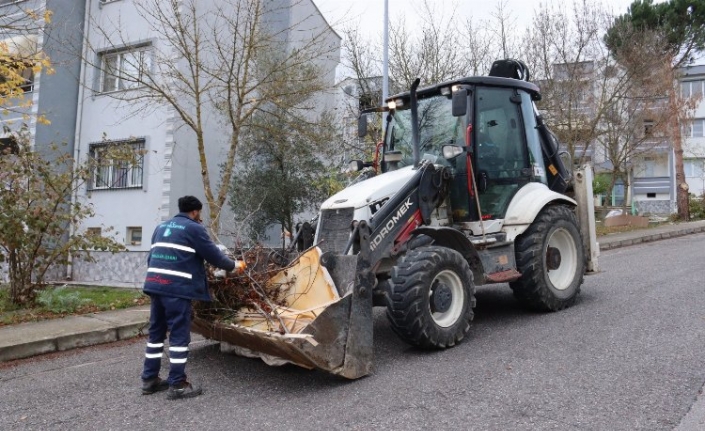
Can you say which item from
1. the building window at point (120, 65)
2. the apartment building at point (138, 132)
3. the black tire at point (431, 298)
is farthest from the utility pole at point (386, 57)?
the black tire at point (431, 298)

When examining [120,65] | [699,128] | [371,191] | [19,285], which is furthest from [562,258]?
[699,128]

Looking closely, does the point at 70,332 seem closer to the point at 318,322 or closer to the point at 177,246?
the point at 177,246

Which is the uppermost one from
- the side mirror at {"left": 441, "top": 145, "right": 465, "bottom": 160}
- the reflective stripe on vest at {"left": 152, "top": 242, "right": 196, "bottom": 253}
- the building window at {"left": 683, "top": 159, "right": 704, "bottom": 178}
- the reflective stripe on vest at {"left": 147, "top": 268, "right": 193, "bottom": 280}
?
the building window at {"left": 683, "top": 159, "right": 704, "bottom": 178}

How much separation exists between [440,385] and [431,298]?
100 centimetres

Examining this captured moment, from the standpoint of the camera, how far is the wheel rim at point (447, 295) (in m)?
5.29

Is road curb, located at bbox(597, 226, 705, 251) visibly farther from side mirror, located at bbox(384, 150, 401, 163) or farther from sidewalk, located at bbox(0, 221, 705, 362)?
sidewalk, located at bbox(0, 221, 705, 362)

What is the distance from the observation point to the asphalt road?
3.82 m

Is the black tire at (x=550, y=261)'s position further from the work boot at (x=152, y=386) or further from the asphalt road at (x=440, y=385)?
the work boot at (x=152, y=386)

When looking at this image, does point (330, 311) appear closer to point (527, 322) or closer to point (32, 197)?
point (527, 322)

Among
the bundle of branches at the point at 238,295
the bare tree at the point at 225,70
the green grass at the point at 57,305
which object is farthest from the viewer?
the bare tree at the point at 225,70

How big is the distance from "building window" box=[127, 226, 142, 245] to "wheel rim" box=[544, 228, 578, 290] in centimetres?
1273

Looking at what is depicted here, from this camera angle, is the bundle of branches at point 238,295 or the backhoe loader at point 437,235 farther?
the bundle of branches at point 238,295

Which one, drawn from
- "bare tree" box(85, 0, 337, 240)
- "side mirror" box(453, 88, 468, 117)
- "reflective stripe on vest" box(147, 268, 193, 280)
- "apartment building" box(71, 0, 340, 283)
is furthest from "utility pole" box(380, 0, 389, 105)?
"reflective stripe on vest" box(147, 268, 193, 280)

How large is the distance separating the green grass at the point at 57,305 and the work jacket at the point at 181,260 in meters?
4.31
